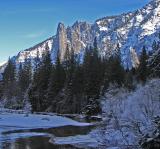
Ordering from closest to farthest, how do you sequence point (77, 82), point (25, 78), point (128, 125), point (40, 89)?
point (128, 125)
point (77, 82)
point (40, 89)
point (25, 78)

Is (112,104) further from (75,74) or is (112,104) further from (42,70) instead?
(42,70)

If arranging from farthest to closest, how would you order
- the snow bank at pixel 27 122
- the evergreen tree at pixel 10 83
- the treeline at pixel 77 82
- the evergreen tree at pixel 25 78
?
1. the evergreen tree at pixel 25 78
2. the evergreen tree at pixel 10 83
3. the treeline at pixel 77 82
4. the snow bank at pixel 27 122

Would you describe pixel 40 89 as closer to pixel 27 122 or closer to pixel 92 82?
pixel 92 82

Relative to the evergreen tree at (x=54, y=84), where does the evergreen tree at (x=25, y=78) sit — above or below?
above

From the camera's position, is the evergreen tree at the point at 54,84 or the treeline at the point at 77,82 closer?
the treeline at the point at 77,82

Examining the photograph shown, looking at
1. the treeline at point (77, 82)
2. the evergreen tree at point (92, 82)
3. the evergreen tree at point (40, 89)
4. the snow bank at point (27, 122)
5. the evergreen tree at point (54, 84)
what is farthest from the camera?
the evergreen tree at point (40, 89)

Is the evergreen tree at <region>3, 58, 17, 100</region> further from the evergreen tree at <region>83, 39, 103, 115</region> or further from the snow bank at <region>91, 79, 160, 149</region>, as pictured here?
the snow bank at <region>91, 79, 160, 149</region>

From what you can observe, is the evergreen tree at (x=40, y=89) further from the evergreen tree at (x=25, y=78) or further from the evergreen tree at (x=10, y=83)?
the evergreen tree at (x=10, y=83)

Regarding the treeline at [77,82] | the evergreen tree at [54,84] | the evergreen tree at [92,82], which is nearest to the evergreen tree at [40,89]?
the treeline at [77,82]

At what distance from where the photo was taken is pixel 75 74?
329 ft

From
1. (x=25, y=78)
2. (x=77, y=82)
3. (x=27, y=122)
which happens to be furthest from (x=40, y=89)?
(x=27, y=122)

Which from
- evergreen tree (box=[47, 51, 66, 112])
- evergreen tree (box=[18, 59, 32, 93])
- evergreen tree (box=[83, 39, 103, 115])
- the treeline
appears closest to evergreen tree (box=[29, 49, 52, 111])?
the treeline

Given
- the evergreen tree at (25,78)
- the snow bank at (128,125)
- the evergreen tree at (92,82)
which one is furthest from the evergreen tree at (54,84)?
the snow bank at (128,125)

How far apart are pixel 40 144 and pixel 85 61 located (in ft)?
227
